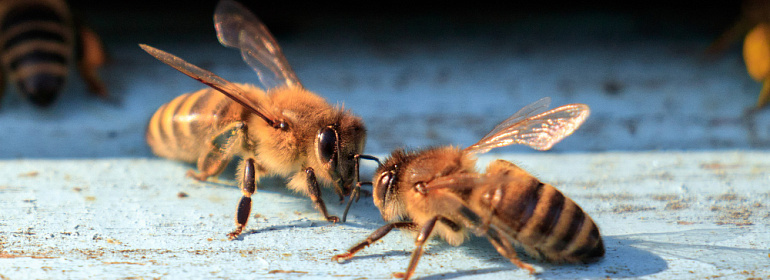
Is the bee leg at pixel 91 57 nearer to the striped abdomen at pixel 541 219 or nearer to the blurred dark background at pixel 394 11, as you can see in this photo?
the blurred dark background at pixel 394 11

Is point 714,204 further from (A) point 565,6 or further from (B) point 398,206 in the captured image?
(A) point 565,6

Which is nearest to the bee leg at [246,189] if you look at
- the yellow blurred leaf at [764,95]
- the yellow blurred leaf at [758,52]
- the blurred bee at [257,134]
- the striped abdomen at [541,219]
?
the blurred bee at [257,134]

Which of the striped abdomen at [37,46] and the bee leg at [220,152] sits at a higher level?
the striped abdomen at [37,46]

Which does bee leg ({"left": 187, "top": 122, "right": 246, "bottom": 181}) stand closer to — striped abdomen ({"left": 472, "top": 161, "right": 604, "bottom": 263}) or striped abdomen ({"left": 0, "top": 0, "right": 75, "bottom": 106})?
striped abdomen ({"left": 472, "top": 161, "right": 604, "bottom": 263})

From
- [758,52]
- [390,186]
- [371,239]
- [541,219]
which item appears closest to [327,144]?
[390,186]

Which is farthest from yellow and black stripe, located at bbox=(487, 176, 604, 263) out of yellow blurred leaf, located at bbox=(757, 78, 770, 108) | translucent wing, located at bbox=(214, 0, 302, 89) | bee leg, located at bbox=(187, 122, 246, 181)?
yellow blurred leaf, located at bbox=(757, 78, 770, 108)

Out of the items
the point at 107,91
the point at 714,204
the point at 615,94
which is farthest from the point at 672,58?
the point at 107,91
